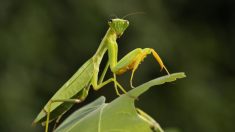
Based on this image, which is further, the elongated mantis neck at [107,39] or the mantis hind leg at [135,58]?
the elongated mantis neck at [107,39]

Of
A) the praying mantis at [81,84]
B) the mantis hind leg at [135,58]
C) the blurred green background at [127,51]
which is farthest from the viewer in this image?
the blurred green background at [127,51]

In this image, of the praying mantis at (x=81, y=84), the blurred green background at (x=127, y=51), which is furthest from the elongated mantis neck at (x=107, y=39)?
the blurred green background at (x=127, y=51)

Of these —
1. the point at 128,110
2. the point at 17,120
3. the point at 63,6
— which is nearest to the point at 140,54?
the point at 128,110

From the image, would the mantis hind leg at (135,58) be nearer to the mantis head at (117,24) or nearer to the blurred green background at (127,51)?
the mantis head at (117,24)

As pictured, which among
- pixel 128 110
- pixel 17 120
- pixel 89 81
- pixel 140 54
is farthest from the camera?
pixel 17 120

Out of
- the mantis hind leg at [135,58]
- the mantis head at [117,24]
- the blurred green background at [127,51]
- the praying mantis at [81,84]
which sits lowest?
the blurred green background at [127,51]

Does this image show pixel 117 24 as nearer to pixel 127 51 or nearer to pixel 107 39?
pixel 107 39

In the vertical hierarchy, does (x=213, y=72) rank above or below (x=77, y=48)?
below

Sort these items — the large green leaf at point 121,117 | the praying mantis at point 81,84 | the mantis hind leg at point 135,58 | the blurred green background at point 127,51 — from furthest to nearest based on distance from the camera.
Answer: the blurred green background at point 127,51, the praying mantis at point 81,84, the mantis hind leg at point 135,58, the large green leaf at point 121,117

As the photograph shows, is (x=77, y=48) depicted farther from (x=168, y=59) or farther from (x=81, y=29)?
(x=168, y=59)

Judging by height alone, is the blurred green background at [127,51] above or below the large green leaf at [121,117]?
below
